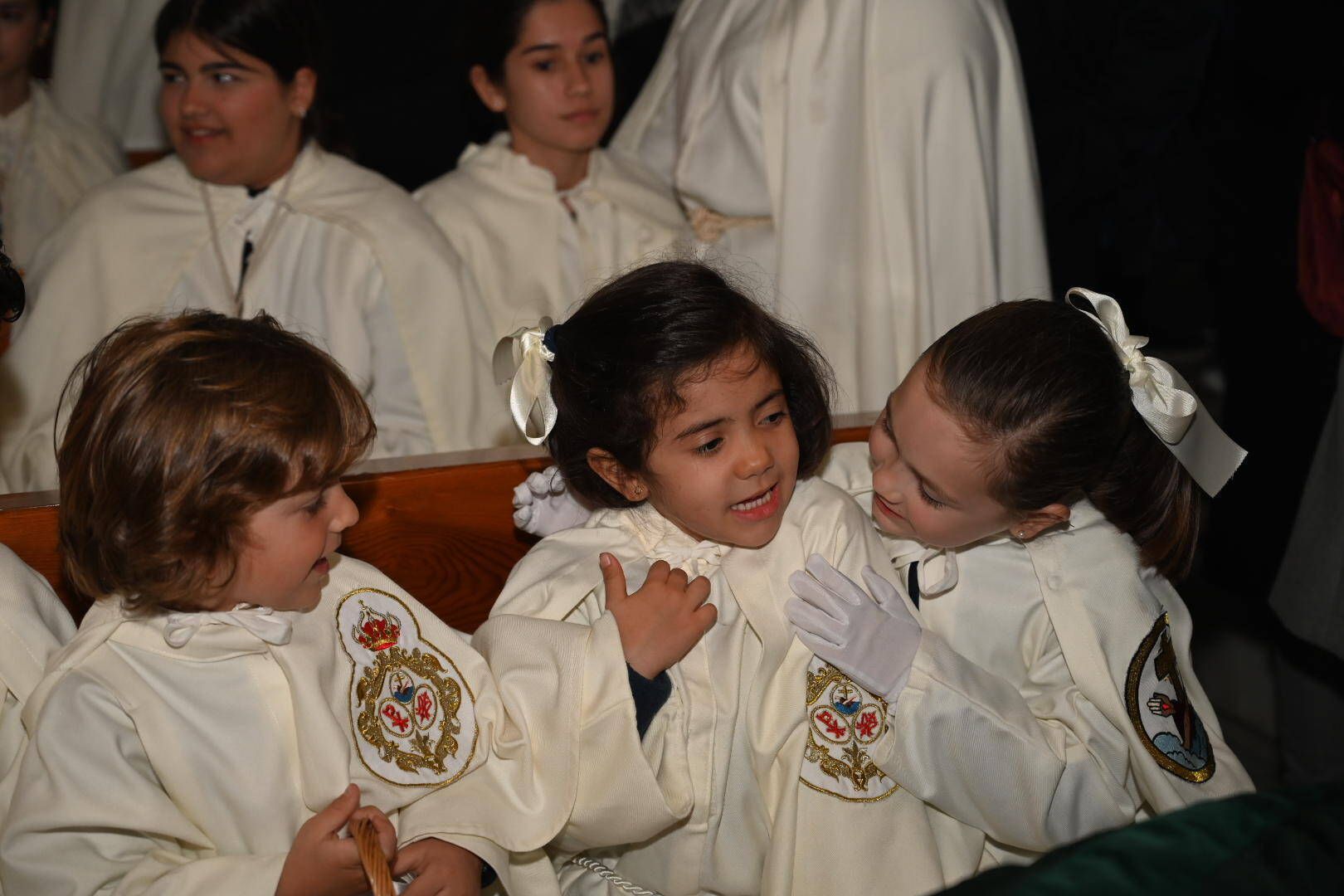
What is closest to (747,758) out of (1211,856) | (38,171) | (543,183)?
(1211,856)

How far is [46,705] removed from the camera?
1.77 metres

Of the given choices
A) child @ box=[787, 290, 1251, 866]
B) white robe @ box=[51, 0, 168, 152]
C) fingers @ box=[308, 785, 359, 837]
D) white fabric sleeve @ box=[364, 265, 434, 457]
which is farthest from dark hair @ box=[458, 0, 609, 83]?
fingers @ box=[308, 785, 359, 837]

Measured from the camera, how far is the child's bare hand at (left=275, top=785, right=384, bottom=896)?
1753 millimetres

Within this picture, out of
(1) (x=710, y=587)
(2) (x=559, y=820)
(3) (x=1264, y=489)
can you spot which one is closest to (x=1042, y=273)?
(3) (x=1264, y=489)

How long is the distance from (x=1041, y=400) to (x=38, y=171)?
3132 millimetres

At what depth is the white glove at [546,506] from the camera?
2250 mm

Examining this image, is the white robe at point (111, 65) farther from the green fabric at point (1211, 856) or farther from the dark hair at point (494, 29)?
the green fabric at point (1211, 856)

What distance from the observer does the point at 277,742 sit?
1.88m

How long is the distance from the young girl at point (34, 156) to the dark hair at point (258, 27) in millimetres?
812

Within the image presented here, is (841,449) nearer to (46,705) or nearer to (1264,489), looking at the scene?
(46,705)

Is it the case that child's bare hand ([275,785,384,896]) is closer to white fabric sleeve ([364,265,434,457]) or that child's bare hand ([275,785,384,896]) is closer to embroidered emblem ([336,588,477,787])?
embroidered emblem ([336,588,477,787])

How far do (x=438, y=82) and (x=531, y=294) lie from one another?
1181 mm

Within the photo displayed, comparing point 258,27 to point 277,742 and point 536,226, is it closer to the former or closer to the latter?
point 536,226

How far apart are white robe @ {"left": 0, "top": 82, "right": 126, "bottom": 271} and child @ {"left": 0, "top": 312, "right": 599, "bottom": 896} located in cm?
211
